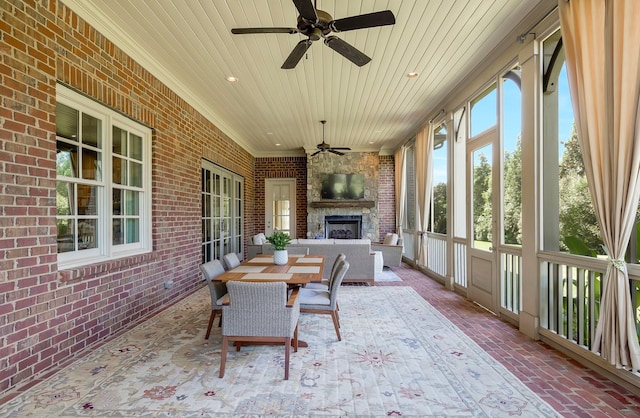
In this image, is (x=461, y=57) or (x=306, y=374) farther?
(x=461, y=57)

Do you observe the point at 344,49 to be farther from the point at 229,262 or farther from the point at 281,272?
the point at 229,262

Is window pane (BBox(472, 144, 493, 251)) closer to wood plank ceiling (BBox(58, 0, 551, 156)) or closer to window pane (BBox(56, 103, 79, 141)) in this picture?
wood plank ceiling (BBox(58, 0, 551, 156))

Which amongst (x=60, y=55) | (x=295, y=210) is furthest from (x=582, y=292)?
(x=295, y=210)

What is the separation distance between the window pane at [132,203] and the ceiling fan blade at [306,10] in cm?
272

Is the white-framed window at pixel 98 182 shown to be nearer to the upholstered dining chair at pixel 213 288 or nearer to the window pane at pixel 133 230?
the window pane at pixel 133 230

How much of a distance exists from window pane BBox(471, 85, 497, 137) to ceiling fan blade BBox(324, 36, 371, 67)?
208 cm

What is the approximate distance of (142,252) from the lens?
3836 millimetres

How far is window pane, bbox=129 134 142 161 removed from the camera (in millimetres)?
3721

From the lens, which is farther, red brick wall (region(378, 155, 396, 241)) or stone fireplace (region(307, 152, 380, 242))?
red brick wall (region(378, 155, 396, 241))

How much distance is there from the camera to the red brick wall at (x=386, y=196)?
9.50 metres

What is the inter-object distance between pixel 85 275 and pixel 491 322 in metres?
4.05

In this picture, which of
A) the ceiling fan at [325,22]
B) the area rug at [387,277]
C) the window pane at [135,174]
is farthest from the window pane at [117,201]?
the area rug at [387,277]

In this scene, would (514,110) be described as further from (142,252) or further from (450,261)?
(142,252)

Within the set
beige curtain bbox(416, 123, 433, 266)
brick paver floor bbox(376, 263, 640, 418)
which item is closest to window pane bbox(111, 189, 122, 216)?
brick paver floor bbox(376, 263, 640, 418)
